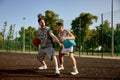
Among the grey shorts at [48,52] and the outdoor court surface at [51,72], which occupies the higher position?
the grey shorts at [48,52]

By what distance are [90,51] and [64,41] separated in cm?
2150

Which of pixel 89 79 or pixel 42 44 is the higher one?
pixel 42 44

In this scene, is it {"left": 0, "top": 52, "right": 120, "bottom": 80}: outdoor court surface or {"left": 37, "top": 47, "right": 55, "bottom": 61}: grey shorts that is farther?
{"left": 37, "top": 47, "right": 55, "bottom": 61}: grey shorts

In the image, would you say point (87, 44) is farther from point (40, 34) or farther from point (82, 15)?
point (82, 15)

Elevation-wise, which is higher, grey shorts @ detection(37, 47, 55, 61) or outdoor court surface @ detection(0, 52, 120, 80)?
grey shorts @ detection(37, 47, 55, 61)

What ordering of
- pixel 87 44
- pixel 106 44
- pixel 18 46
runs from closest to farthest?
pixel 106 44, pixel 87 44, pixel 18 46

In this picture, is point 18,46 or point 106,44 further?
point 18,46

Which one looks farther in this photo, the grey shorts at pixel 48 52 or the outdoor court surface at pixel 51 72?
the grey shorts at pixel 48 52

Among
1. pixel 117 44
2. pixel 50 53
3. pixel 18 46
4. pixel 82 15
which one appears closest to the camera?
pixel 50 53

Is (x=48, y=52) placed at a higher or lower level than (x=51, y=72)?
higher

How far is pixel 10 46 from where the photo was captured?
4016 centimetres

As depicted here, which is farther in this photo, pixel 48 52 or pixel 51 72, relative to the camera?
pixel 51 72

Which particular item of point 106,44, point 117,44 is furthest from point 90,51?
point 117,44

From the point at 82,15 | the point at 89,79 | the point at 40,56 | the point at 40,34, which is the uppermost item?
the point at 82,15
